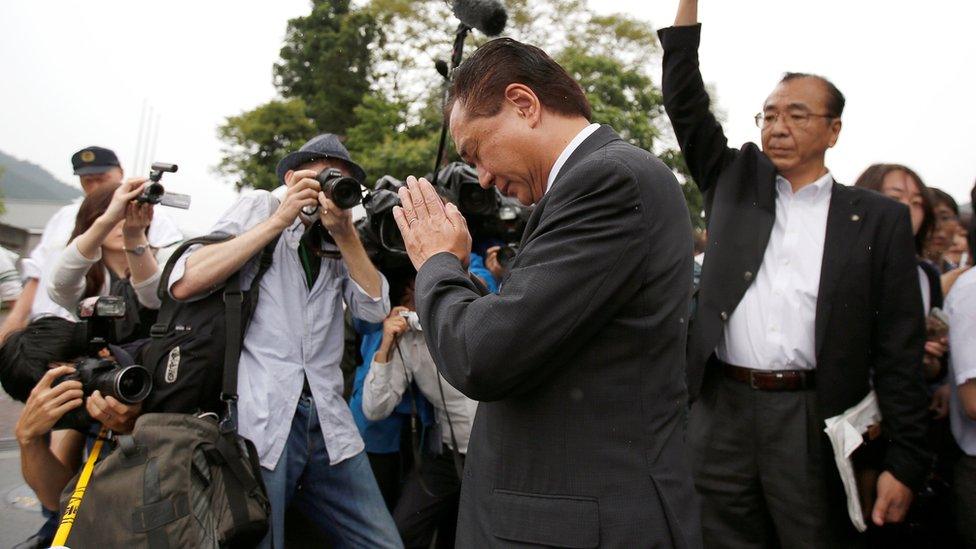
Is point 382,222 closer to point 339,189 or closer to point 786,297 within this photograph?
point 339,189

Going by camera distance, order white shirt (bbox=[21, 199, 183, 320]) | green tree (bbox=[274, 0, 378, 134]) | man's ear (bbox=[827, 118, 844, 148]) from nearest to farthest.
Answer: man's ear (bbox=[827, 118, 844, 148])
white shirt (bbox=[21, 199, 183, 320])
green tree (bbox=[274, 0, 378, 134])

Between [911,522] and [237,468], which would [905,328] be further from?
[237,468]

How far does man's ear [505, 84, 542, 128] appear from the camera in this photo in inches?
52.9

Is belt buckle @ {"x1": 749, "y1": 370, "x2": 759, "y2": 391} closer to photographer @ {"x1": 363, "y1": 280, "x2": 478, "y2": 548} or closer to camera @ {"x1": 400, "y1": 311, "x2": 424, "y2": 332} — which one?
photographer @ {"x1": 363, "y1": 280, "x2": 478, "y2": 548}

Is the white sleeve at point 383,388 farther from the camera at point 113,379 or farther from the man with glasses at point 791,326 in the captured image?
the man with glasses at point 791,326

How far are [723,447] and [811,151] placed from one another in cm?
111

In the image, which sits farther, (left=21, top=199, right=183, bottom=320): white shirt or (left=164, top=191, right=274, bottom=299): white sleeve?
(left=21, top=199, right=183, bottom=320): white shirt

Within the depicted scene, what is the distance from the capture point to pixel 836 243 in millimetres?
2229

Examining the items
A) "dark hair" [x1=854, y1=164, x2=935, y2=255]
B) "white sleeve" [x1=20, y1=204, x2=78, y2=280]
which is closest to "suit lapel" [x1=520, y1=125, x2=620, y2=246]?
"dark hair" [x1=854, y1=164, x2=935, y2=255]

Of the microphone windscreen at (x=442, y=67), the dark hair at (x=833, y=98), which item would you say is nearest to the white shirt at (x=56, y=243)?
the microphone windscreen at (x=442, y=67)

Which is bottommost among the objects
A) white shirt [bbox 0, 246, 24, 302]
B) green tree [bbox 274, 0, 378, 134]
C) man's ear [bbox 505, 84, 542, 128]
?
white shirt [bbox 0, 246, 24, 302]

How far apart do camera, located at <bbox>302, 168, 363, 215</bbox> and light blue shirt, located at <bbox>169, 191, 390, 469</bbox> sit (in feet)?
0.80

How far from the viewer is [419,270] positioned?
51.1 inches

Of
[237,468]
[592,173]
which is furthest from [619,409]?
[237,468]
